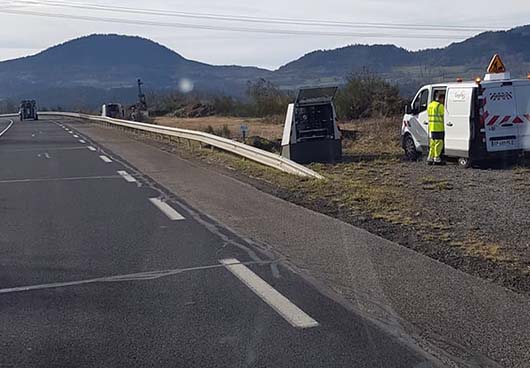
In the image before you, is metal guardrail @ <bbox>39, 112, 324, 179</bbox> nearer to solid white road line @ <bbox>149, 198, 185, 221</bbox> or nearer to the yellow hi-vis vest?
the yellow hi-vis vest

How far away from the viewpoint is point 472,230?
9570 millimetres

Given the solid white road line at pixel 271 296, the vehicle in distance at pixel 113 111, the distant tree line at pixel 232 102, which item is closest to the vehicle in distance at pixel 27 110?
the distant tree line at pixel 232 102

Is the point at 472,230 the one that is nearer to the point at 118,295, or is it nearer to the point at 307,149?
the point at 118,295

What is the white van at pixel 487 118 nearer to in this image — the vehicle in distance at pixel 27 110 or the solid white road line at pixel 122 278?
the solid white road line at pixel 122 278

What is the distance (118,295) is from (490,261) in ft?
12.3

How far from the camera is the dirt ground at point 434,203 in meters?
8.23

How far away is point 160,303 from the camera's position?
21.6 ft

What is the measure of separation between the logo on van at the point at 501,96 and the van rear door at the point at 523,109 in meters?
0.17

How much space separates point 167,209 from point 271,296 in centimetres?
562

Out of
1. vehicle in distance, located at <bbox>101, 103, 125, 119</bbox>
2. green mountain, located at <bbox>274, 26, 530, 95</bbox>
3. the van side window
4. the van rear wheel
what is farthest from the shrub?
vehicle in distance, located at <bbox>101, 103, 125, 119</bbox>

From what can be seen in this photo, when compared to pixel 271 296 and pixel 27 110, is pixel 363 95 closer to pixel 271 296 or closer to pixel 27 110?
pixel 271 296

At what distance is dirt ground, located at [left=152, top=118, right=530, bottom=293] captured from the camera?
8227 mm

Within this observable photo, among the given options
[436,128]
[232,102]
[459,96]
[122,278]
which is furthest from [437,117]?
[232,102]

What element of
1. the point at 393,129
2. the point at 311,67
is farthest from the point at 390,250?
the point at 311,67
